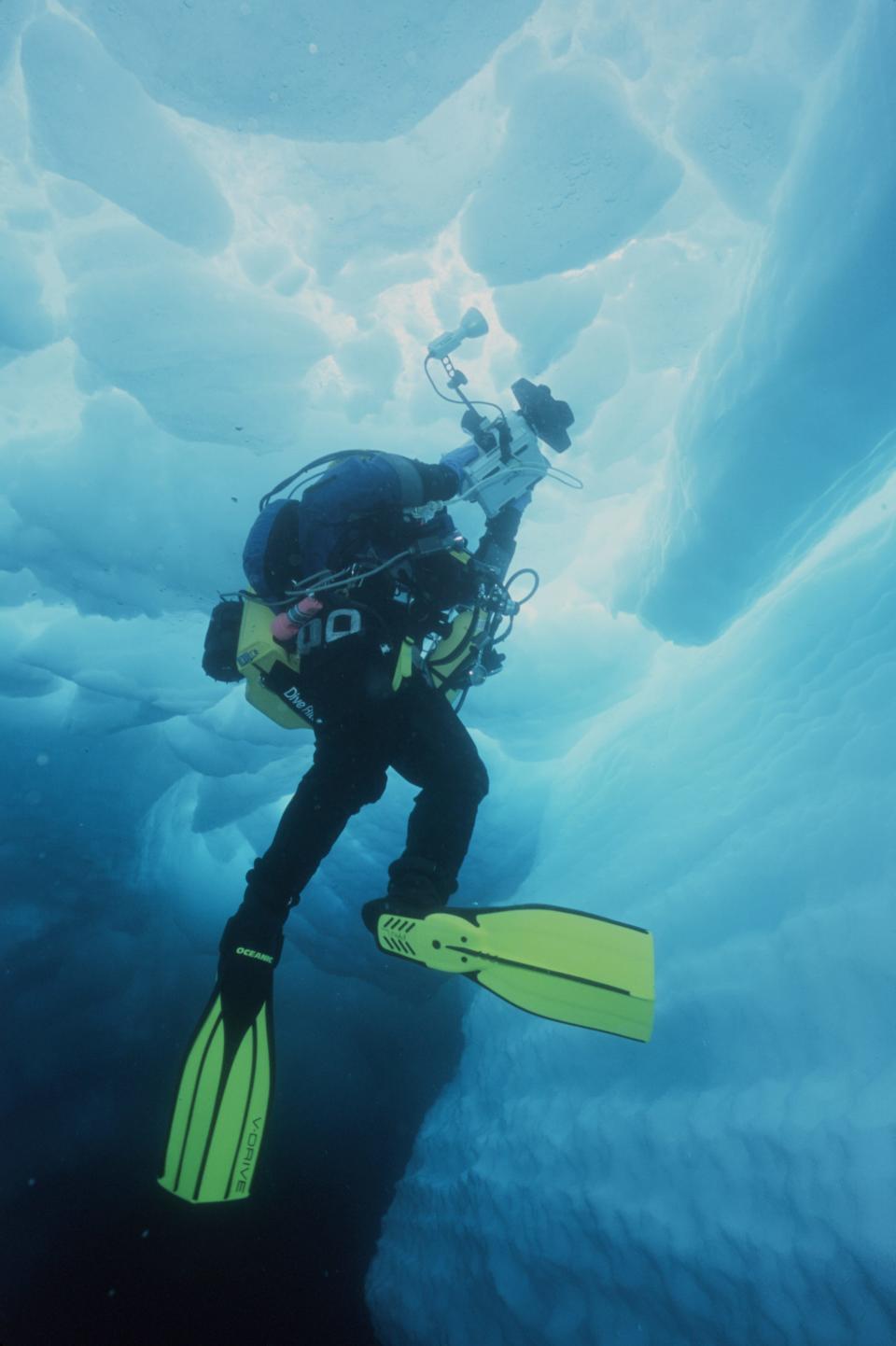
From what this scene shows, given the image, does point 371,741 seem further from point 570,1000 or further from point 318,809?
point 570,1000

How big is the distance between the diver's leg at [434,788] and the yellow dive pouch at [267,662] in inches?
24.5

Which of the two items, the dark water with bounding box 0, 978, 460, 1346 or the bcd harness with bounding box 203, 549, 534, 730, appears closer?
the bcd harness with bounding box 203, 549, 534, 730

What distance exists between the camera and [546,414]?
4.65 m

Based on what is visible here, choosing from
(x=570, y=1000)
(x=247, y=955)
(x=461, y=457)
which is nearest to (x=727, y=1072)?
(x=570, y=1000)

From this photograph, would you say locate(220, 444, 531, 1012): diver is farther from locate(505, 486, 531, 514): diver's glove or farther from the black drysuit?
locate(505, 486, 531, 514): diver's glove

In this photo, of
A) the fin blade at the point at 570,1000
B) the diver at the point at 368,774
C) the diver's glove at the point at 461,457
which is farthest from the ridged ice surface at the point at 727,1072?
the diver's glove at the point at 461,457

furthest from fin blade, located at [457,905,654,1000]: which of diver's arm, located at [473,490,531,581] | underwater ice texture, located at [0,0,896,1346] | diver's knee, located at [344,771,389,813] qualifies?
diver's arm, located at [473,490,531,581]

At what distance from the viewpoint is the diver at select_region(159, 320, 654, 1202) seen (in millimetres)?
2613

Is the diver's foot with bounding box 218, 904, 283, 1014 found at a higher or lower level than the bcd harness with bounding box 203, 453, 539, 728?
lower

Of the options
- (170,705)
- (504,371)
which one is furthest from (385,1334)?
(504,371)

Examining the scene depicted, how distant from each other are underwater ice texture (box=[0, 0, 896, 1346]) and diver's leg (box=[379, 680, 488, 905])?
10.2 feet

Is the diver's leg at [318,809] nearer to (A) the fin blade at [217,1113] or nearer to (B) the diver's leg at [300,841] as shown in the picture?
(B) the diver's leg at [300,841]

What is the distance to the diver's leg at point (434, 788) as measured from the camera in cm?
285

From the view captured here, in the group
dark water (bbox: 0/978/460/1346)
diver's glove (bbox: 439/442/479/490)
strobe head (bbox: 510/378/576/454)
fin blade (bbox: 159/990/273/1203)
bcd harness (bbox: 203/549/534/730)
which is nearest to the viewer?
fin blade (bbox: 159/990/273/1203)
